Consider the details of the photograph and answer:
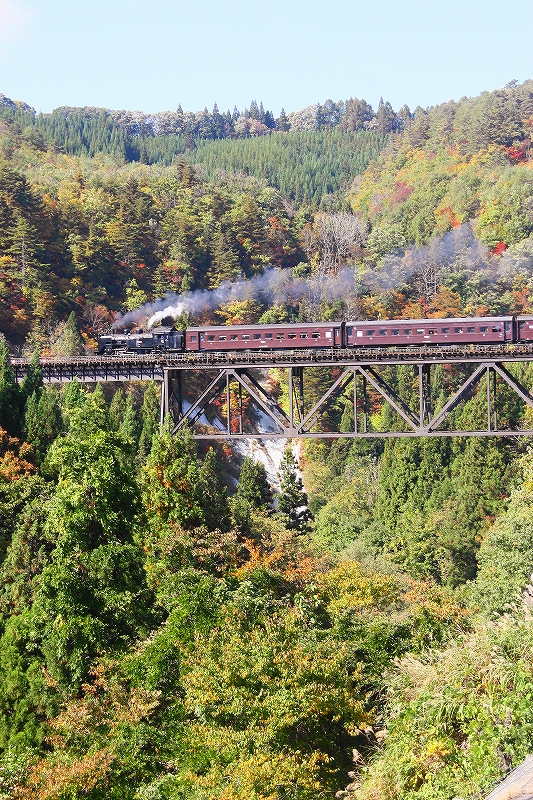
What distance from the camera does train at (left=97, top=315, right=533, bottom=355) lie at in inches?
1718

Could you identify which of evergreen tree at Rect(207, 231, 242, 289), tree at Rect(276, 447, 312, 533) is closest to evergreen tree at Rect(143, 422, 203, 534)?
tree at Rect(276, 447, 312, 533)

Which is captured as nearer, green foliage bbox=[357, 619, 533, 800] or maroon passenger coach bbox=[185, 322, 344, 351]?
green foliage bbox=[357, 619, 533, 800]

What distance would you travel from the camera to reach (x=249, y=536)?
41906 mm

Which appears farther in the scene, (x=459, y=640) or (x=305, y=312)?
(x=305, y=312)

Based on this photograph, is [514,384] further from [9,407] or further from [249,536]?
[9,407]

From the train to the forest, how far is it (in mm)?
5493

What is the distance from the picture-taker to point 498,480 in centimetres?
5775

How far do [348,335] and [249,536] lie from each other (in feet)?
35.1

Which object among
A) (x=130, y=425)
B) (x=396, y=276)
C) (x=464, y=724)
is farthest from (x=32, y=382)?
(x=396, y=276)

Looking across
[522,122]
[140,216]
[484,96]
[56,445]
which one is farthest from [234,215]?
[56,445]

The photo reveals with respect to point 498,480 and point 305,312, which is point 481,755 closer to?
point 498,480

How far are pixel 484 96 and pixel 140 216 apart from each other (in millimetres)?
74328

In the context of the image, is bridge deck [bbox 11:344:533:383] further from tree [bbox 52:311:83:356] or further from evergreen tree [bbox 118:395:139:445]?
tree [bbox 52:311:83:356]

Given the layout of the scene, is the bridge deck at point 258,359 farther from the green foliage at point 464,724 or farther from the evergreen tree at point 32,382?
the green foliage at point 464,724
